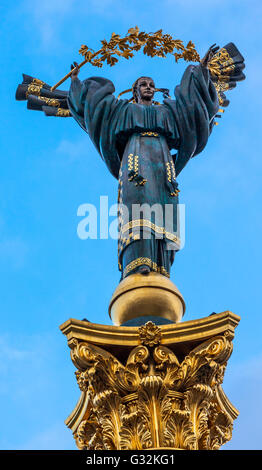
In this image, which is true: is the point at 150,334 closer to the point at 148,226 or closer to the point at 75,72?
the point at 148,226

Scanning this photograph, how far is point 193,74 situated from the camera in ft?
46.0

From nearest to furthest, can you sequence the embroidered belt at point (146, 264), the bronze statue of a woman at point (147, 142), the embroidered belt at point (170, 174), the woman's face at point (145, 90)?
the embroidered belt at point (146, 264) → the bronze statue of a woman at point (147, 142) → the embroidered belt at point (170, 174) → the woman's face at point (145, 90)

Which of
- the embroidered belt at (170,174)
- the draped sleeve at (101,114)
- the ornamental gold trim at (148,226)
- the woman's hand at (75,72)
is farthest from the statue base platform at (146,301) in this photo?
the woman's hand at (75,72)

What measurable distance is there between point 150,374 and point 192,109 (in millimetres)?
5095

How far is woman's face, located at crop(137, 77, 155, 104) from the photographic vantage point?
562 inches

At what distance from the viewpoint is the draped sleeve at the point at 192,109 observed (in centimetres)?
1376

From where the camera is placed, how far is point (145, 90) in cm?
1433

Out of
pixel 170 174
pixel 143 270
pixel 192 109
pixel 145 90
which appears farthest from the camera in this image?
pixel 145 90

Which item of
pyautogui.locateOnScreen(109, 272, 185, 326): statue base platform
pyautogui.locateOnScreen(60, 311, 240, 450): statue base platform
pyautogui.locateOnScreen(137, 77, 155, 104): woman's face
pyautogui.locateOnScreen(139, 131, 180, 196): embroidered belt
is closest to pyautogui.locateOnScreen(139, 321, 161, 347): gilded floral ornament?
pyautogui.locateOnScreen(60, 311, 240, 450): statue base platform

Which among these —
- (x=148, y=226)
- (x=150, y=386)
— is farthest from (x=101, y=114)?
(x=150, y=386)

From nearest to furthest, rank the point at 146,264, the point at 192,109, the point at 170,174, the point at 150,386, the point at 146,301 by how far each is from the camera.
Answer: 1. the point at 150,386
2. the point at 146,301
3. the point at 146,264
4. the point at 170,174
5. the point at 192,109

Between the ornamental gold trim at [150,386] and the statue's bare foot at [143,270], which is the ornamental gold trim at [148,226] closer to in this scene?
the statue's bare foot at [143,270]

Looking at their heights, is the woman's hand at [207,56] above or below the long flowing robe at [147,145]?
above

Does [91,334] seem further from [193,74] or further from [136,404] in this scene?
[193,74]
